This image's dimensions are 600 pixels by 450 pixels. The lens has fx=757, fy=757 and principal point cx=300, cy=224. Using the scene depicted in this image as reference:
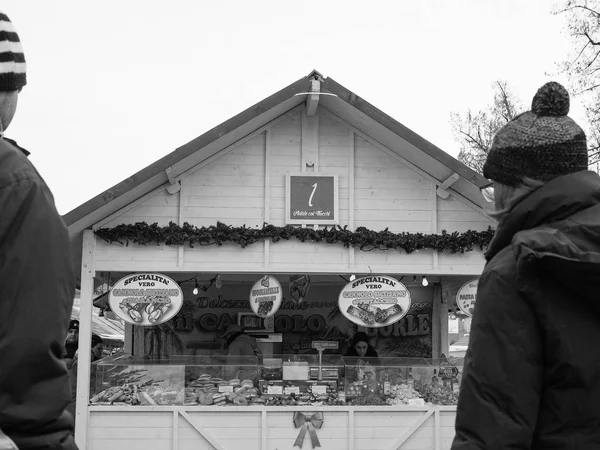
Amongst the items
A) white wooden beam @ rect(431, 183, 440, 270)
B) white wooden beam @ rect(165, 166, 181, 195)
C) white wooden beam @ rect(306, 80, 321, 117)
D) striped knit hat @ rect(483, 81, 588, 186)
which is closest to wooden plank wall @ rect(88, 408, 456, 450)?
white wooden beam @ rect(431, 183, 440, 270)

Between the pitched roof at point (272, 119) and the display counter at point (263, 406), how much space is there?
2041 mm

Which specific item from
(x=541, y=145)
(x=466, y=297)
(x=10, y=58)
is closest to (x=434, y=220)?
(x=466, y=297)

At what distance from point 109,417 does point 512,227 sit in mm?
7975

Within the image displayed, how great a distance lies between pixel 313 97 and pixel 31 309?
26.2 feet

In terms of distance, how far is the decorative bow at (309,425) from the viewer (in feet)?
30.5

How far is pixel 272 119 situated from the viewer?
9.82 m

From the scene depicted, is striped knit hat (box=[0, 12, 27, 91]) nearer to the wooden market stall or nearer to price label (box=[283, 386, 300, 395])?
the wooden market stall

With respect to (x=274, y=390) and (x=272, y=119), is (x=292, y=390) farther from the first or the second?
(x=272, y=119)

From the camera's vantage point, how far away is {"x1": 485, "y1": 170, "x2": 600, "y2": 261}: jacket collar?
2.10 meters

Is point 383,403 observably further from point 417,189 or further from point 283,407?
point 417,189

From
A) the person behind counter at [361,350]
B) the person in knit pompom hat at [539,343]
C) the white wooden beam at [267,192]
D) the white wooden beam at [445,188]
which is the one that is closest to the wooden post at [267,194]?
the white wooden beam at [267,192]

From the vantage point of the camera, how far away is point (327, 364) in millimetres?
9648

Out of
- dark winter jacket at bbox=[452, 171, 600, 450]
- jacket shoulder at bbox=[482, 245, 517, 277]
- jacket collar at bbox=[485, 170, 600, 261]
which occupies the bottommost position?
dark winter jacket at bbox=[452, 171, 600, 450]

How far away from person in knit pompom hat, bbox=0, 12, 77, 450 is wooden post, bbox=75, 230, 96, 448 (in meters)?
7.90
